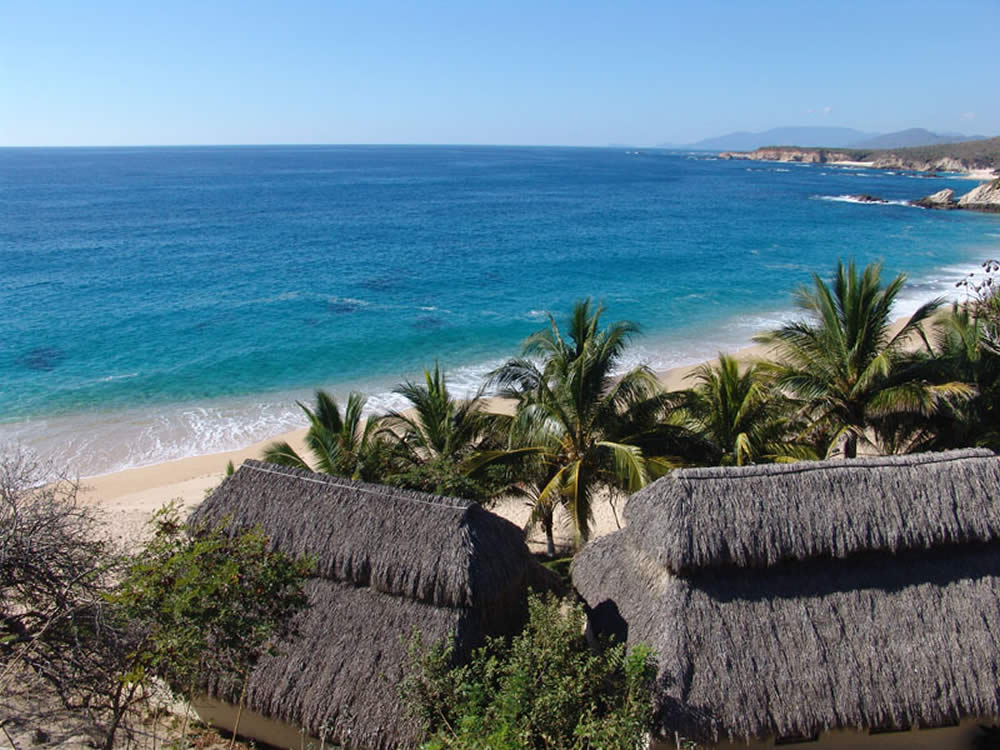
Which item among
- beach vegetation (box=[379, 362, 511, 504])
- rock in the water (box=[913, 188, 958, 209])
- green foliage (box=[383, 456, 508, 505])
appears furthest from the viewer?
rock in the water (box=[913, 188, 958, 209])

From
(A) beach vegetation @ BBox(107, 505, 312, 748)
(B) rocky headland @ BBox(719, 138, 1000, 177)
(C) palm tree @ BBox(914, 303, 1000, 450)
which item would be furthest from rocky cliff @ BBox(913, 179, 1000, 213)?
(A) beach vegetation @ BBox(107, 505, 312, 748)

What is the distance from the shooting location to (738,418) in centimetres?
1118

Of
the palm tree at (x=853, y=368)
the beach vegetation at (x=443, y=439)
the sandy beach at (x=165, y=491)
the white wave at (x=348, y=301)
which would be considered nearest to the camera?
the palm tree at (x=853, y=368)

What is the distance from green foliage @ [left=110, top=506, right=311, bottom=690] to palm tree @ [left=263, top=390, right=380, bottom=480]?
4.26 metres

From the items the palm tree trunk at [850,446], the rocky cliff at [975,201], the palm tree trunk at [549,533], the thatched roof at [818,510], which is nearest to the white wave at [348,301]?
the palm tree trunk at [549,533]

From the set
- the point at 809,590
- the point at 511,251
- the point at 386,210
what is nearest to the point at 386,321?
the point at 511,251

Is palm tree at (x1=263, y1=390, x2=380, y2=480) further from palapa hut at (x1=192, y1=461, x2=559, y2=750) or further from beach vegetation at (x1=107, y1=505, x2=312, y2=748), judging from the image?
beach vegetation at (x1=107, y1=505, x2=312, y2=748)

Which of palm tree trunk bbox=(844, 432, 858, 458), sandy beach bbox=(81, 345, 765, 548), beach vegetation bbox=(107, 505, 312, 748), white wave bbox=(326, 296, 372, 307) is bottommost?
sandy beach bbox=(81, 345, 765, 548)

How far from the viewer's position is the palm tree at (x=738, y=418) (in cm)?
1112

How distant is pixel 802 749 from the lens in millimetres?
7609

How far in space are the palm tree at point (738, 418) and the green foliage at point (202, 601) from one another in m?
7.17

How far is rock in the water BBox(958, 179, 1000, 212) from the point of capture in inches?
2751

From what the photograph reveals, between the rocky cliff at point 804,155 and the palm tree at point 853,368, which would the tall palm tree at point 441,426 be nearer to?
the palm tree at point 853,368

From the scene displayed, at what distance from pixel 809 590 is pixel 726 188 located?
3933 inches
